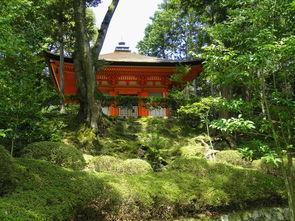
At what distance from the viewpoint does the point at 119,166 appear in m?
5.62

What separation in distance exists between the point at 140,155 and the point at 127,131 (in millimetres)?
2214

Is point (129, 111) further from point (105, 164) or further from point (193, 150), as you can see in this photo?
point (105, 164)

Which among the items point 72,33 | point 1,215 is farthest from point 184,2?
point 1,215

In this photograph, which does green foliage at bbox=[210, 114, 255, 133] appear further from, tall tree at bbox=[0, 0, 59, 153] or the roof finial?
the roof finial

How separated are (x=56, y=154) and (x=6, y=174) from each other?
6.90 feet

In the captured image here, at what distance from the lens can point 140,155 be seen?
7.70m

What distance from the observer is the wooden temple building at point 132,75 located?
1267cm

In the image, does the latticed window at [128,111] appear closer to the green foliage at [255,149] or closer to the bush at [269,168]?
the bush at [269,168]

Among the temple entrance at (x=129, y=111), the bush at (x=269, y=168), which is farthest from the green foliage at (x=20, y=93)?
the bush at (x=269, y=168)

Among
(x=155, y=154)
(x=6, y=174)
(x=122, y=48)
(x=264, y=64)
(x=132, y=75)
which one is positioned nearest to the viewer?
(x=6, y=174)

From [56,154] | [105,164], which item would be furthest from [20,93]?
[105,164]

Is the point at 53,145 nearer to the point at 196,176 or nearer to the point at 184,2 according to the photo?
the point at 196,176

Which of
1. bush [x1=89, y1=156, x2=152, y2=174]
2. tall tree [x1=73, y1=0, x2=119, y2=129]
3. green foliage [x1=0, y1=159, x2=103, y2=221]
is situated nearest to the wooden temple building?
tall tree [x1=73, y1=0, x2=119, y2=129]

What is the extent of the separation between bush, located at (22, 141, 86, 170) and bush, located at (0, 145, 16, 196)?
1.83 metres
